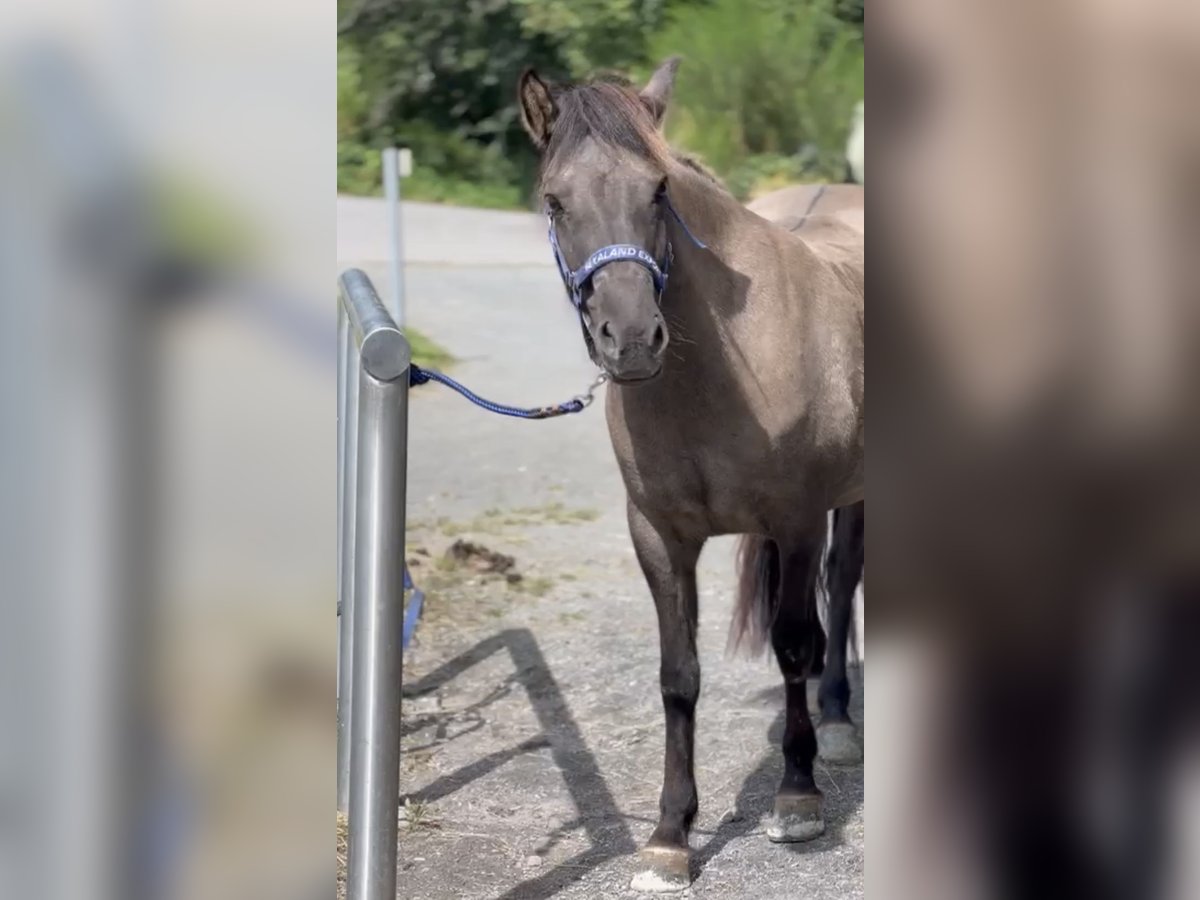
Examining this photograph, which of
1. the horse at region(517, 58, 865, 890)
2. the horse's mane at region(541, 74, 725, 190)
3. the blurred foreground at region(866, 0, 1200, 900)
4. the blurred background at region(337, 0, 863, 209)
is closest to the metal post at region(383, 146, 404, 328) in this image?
the blurred background at region(337, 0, 863, 209)

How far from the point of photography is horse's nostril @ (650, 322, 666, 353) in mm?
2749

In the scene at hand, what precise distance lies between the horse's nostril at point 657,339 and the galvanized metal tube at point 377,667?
32.1 inches

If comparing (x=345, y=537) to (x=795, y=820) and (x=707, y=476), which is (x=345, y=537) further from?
(x=795, y=820)

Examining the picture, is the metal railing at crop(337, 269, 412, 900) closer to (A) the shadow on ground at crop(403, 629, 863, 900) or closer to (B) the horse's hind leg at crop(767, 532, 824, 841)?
(A) the shadow on ground at crop(403, 629, 863, 900)

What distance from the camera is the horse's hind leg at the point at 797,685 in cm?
342

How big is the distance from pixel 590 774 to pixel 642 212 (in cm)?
171

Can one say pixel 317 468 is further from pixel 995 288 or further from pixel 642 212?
pixel 642 212

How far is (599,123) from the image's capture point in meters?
2.98

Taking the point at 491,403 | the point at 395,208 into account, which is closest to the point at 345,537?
the point at 491,403

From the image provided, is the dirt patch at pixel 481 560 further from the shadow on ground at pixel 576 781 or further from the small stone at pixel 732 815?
the small stone at pixel 732 815

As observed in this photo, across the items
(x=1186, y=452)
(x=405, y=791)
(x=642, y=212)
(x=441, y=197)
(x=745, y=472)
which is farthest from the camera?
(x=441, y=197)

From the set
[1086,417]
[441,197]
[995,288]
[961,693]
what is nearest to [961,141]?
[995,288]

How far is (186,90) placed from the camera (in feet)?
3.78

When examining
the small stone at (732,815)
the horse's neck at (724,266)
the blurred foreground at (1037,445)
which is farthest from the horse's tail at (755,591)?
the blurred foreground at (1037,445)
